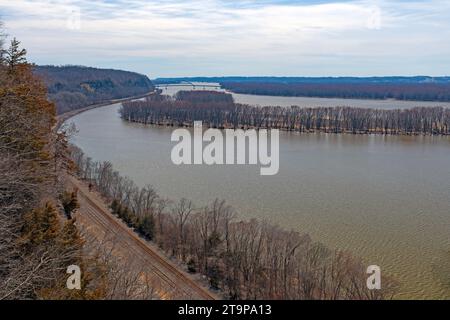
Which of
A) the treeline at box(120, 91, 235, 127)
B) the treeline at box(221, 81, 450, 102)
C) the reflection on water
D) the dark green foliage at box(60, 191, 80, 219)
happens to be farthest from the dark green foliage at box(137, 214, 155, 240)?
the treeline at box(221, 81, 450, 102)

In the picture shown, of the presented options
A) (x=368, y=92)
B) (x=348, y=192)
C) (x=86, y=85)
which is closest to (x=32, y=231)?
(x=348, y=192)

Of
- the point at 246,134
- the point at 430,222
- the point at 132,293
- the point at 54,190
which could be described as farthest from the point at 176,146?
the point at 132,293

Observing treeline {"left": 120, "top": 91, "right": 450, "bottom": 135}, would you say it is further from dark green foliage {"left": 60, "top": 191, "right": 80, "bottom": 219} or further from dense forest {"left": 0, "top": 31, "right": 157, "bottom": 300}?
dense forest {"left": 0, "top": 31, "right": 157, "bottom": 300}

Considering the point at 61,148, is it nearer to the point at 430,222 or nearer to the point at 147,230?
the point at 147,230

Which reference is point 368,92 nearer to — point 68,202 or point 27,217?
point 68,202

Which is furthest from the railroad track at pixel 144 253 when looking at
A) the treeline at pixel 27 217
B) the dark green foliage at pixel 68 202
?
the treeline at pixel 27 217

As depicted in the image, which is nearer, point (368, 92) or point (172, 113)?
point (172, 113)
